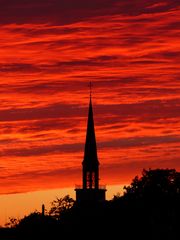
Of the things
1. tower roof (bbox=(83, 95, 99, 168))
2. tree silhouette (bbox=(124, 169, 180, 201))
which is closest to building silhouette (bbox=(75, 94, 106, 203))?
tower roof (bbox=(83, 95, 99, 168))

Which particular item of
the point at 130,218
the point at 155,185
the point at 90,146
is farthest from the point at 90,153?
the point at 130,218

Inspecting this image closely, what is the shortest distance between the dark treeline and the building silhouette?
18.9 meters

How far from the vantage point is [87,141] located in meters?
185

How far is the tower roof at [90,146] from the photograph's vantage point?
18350 centimetres

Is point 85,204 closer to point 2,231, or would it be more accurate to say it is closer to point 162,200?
point 2,231

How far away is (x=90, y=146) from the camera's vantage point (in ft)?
607

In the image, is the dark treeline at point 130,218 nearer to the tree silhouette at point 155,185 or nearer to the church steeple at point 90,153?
the tree silhouette at point 155,185

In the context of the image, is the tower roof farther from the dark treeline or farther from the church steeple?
the dark treeline

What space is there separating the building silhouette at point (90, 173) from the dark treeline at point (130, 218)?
18.9m

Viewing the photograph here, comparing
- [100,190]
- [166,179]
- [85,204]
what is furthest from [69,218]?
[100,190]

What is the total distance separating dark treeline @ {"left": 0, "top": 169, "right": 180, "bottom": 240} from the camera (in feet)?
405

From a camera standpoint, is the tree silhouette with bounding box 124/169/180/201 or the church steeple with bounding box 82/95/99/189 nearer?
the tree silhouette with bounding box 124/169/180/201

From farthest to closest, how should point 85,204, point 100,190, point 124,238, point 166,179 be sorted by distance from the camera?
point 100,190, point 85,204, point 166,179, point 124,238

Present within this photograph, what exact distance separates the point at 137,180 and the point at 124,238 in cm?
2570
